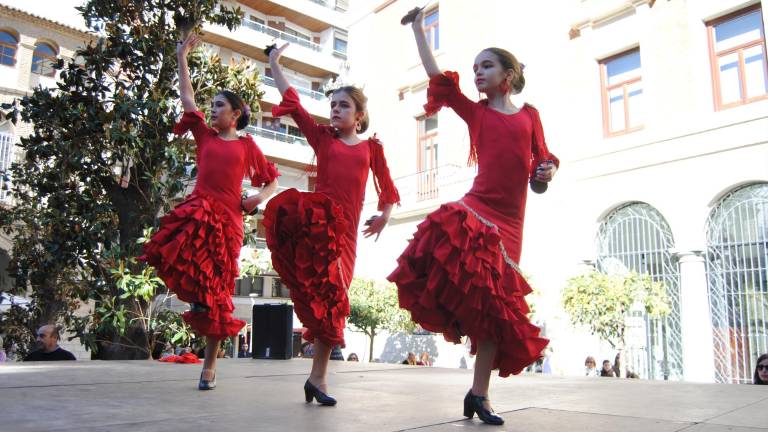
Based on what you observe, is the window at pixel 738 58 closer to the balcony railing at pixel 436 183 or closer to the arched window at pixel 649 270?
the arched window at pixel 649 270

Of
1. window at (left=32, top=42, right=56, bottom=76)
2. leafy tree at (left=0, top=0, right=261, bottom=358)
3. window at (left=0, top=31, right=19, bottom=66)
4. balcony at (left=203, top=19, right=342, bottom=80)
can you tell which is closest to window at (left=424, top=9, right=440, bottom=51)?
balcony at (left=203, top=19, right=342, bottom=80)

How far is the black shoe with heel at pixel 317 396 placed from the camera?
10.4ft

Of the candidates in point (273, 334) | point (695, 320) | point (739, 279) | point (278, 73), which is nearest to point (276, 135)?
point (695, 320)

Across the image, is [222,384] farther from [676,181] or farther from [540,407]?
[676,181]

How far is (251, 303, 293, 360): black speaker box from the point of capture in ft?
25.6

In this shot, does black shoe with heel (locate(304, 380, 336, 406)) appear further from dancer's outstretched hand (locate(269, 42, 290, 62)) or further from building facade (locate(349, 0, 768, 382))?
building facade (locate(349, 0, 768, 382))

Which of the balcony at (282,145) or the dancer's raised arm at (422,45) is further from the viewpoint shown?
the balcony at (282,145)

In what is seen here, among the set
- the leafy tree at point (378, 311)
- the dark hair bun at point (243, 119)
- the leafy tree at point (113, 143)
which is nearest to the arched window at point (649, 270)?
the leafy tree at point (378, 311)

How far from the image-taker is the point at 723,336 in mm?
11734

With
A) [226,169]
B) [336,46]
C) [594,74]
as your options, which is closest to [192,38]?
[226,169]

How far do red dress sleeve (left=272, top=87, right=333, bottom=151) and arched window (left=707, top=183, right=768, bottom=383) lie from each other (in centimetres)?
1041

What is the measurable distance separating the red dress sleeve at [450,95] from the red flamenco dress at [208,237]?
5.24 ft

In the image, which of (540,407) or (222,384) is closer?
(540,407)

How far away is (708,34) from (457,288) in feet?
39.2
